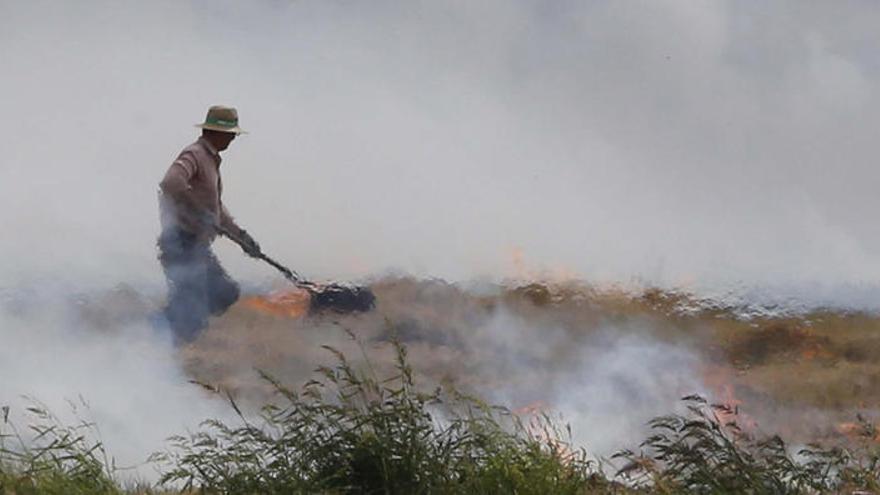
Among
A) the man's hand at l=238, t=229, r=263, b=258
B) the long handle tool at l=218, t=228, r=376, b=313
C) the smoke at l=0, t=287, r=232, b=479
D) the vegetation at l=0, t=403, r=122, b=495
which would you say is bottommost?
the vegetation at l=0, t=403, r=122, b=495

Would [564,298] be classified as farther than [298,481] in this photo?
Yes

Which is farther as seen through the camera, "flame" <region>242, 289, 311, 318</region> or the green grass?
"flame" <region>242, 289, 311, 318</region>

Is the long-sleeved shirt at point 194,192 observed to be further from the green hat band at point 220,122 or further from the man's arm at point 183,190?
the green hat band at point 220,122

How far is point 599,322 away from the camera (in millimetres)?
14812

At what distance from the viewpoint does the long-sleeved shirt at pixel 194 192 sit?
13.3 m

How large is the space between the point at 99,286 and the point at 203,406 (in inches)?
99.2

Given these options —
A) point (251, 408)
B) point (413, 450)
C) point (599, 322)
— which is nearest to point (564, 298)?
point (599, 322)

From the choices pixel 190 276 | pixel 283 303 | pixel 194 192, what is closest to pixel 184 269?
pixel 190 276

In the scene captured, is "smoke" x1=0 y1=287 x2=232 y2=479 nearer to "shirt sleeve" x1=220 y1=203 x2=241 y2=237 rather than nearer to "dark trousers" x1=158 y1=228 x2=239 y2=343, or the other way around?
"dark trousers" x1=158 y1=228 x2=239 y2=343

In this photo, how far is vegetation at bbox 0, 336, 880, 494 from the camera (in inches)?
338

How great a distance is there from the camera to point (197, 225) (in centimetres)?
1360

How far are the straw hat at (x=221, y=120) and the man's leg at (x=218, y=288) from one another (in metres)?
1.07

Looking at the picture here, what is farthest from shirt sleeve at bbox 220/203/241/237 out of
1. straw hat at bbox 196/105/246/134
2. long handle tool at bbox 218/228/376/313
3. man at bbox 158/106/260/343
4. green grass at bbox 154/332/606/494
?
green grass at bbox 154/332/606/494

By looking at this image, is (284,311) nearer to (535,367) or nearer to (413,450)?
(535,367)
